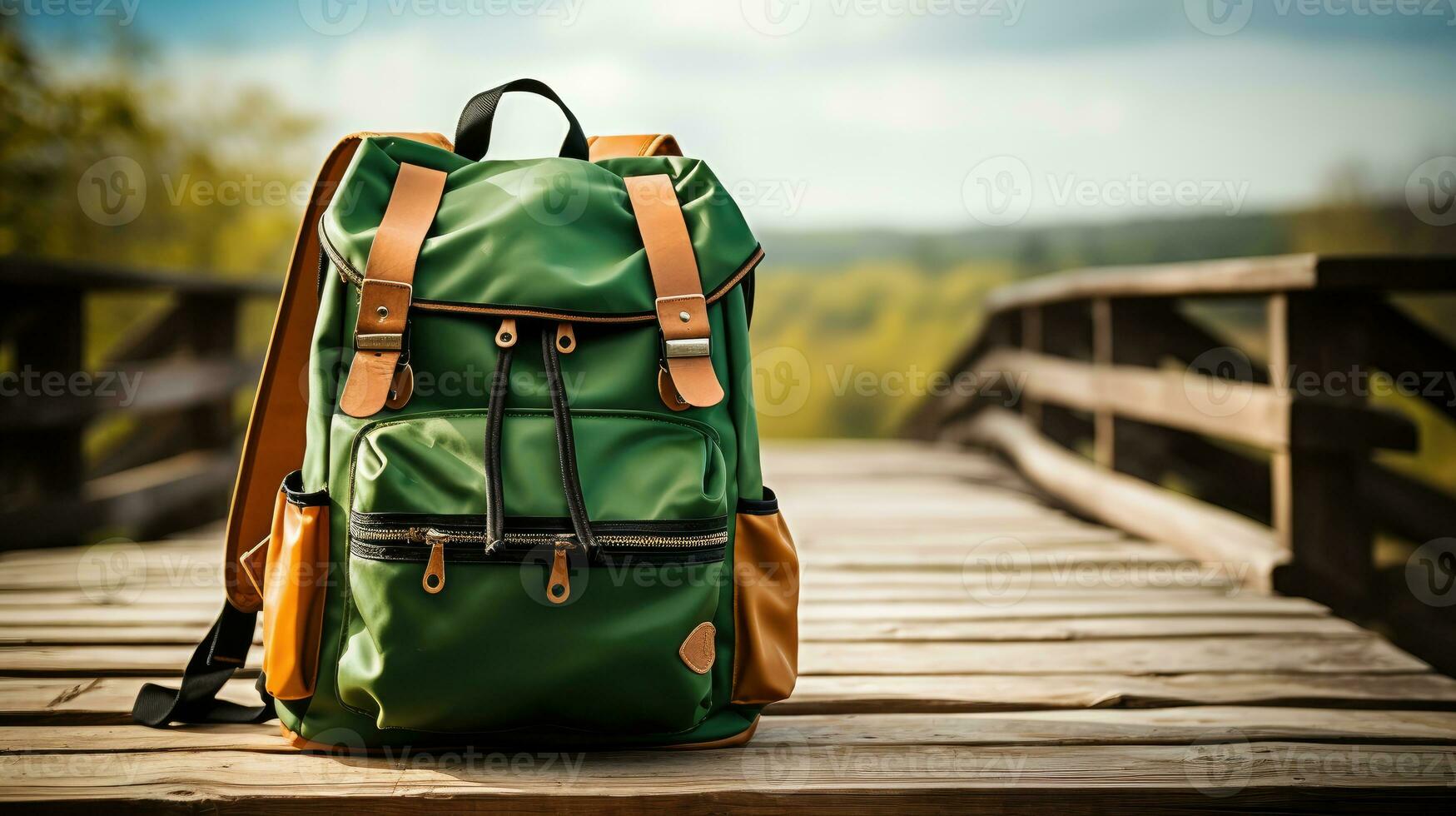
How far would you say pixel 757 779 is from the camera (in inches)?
39.8

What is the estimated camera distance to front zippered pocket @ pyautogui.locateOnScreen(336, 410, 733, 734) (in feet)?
3.15

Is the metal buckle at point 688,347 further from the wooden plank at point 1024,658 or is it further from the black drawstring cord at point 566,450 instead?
the wooden plank at point 1024,658

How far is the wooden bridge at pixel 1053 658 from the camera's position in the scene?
1005 mm

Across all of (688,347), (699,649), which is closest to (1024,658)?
(699,649)

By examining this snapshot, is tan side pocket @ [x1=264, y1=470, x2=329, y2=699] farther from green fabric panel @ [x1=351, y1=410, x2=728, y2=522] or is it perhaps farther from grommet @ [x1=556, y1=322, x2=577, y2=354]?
grommet @ [x1=556, y1=322, x2=577, y2=354]

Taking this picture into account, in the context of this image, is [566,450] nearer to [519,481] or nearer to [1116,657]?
[519,481]

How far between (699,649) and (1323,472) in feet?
4.93

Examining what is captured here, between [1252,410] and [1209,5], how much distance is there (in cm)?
96

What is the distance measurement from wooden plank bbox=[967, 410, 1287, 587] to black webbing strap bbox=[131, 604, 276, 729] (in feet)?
6.19

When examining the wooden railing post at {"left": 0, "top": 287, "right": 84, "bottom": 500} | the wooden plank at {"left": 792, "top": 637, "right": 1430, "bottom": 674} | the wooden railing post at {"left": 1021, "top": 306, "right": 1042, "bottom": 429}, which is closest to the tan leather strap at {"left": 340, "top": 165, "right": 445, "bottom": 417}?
the wooden plank at {"left": 792, "top": 637, "right": 1430, "bottom": 674}

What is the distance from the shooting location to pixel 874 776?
1.02 m

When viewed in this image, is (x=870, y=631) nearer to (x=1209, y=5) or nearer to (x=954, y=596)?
(x=954, y=596)

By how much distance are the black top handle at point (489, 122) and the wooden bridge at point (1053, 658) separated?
0.81m

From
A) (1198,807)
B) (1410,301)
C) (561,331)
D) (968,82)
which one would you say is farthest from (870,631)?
(968,82)
